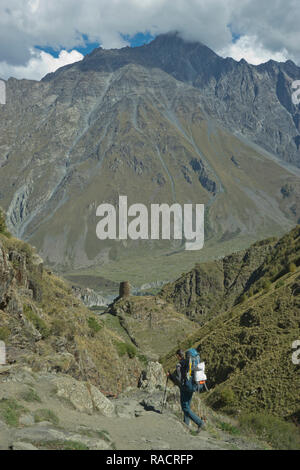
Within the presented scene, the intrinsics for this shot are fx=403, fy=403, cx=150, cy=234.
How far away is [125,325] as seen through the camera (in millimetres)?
55906

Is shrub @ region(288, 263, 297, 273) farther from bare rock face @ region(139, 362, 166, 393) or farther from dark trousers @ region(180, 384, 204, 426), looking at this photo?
dark trousers @ region(180, 384, 204, 426)

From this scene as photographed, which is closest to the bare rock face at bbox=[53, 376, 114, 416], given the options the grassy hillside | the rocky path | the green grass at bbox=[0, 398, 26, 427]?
the rocky path

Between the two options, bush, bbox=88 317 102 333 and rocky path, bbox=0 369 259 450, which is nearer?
rocky path, bbox=0 369 259 450

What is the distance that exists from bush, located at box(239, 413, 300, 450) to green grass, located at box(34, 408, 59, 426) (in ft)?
20.0

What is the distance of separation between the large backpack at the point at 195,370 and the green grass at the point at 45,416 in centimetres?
387

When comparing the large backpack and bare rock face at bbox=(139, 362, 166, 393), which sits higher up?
the large backpack

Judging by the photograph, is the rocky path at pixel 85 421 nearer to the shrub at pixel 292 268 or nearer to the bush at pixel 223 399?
the bush at pixel 223 399

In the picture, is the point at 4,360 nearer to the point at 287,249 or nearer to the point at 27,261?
the point at 27,261

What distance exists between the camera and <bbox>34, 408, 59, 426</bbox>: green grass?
1038 centimetres

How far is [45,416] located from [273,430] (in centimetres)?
697

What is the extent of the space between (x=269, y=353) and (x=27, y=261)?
1846 centimetres

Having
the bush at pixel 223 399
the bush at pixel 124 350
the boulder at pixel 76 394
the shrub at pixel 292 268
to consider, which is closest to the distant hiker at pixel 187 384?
the boulder at pixel 76 394

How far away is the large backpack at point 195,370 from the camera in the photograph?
1162 cm
